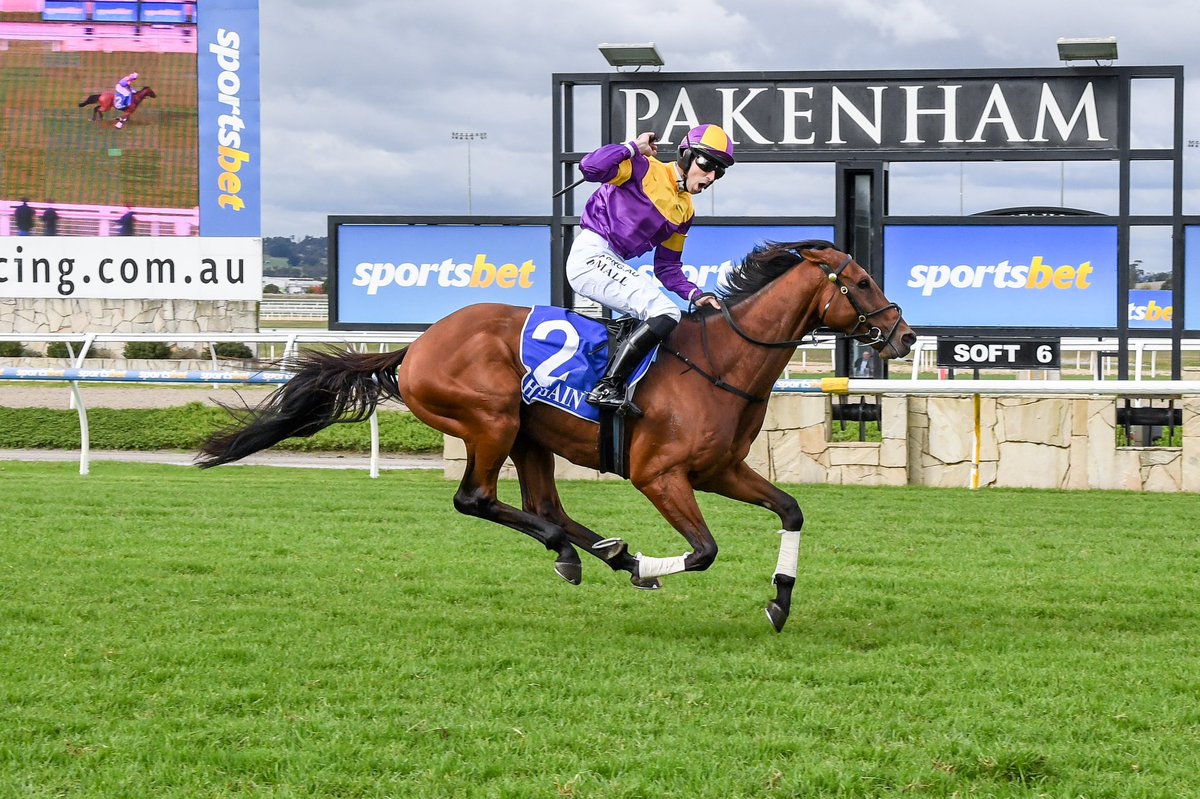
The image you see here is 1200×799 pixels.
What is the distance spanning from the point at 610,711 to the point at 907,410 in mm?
6798

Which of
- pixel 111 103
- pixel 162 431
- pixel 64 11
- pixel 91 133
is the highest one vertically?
pixel 64 11

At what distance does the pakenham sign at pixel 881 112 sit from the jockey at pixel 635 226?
20.4ft

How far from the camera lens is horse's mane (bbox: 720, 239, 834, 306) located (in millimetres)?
5801

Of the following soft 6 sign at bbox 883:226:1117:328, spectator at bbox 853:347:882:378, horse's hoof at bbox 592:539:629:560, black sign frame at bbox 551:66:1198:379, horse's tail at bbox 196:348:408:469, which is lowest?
horse's hoof at bbox 592:539:629:560

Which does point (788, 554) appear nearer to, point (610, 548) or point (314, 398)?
point (610, 548)

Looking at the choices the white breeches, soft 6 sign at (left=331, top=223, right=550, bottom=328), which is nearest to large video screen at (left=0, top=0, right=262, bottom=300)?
soft 6 sign at (left=331, top=223, right=550, bottom=328)

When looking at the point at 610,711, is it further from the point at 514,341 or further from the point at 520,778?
the point at 514,341

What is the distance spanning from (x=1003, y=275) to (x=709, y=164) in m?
6.90

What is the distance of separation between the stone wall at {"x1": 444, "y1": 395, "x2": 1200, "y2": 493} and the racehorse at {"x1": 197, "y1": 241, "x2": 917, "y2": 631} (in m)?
4.75

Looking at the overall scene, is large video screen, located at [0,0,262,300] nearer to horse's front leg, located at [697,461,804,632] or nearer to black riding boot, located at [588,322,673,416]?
black riding boot, located at [588,322,673,416]

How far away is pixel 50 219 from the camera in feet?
77.9

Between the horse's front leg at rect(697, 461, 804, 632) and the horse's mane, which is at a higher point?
the horse's mane

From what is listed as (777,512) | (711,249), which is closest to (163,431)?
(711,249)

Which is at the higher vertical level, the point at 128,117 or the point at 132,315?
the point at 128,117
